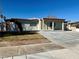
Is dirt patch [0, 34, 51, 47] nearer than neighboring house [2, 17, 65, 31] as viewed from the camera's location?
Yes

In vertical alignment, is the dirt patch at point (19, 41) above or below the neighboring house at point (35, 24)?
below

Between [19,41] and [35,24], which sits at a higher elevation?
[35,24]

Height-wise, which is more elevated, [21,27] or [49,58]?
[21,27]

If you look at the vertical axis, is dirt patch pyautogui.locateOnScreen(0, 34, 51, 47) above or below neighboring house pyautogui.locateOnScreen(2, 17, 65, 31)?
below

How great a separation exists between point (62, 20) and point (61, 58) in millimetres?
22840

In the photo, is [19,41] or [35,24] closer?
[19,41]

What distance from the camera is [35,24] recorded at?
27.5 meters

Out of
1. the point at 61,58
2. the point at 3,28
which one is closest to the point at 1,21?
the point at 3,28

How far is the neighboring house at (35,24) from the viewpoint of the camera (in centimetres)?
2538

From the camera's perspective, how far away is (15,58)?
19.3ft

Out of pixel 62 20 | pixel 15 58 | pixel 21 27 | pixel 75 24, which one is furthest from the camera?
pixel 75 24

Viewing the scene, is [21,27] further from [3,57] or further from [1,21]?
[3,57]

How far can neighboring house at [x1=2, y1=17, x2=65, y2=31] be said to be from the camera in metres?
25.4

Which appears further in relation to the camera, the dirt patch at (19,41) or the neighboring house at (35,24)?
the neighboring house at (35,24)
